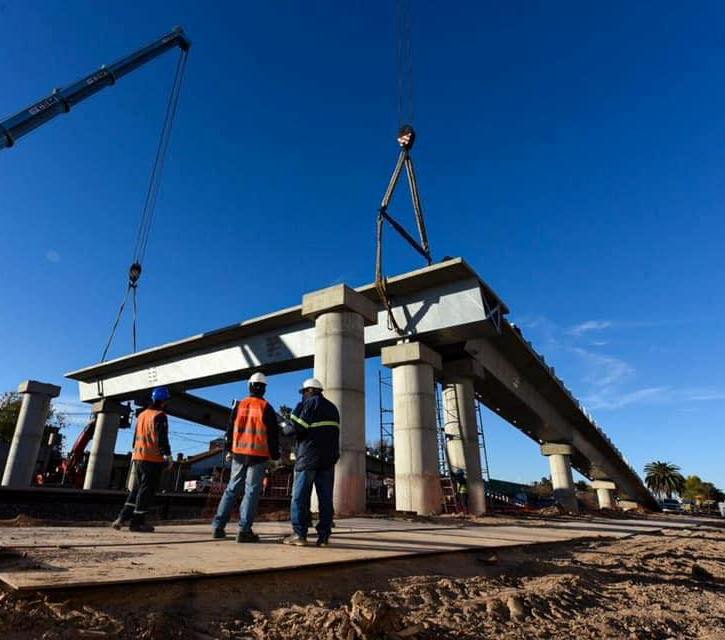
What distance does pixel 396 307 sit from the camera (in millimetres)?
14578

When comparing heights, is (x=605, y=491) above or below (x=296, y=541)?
above

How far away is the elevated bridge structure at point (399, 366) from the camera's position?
36.5 feet

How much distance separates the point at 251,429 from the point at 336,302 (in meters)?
6.19

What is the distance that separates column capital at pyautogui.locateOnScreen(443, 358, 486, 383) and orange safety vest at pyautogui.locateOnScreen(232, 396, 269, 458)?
1233 centimetres

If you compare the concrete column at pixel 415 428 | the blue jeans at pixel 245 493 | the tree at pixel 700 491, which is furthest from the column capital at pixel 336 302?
the tree at pixel 700 491

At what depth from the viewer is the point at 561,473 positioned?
3222cm

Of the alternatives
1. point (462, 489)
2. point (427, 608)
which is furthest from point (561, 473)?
point (427, 608)

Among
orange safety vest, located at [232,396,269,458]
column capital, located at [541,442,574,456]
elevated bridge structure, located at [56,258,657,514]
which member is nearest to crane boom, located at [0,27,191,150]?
elevated bridge structure, located at [56,258,657,514]

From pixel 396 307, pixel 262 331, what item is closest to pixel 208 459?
pixel 262 331

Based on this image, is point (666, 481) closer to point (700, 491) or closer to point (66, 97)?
point (700, 491)

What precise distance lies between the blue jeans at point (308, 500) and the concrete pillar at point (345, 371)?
209 inches

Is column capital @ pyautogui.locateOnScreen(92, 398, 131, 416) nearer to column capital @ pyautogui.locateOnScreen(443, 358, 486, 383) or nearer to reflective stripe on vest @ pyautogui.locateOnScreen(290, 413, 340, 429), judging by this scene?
column capital @ pyautogui.locateOnScreen(443, 358, 486, 383)

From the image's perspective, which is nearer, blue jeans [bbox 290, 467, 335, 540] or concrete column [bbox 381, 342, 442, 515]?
blue jeans [bbox 290, 467, 335, 540]

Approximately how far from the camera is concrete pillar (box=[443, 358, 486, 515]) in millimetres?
16859
